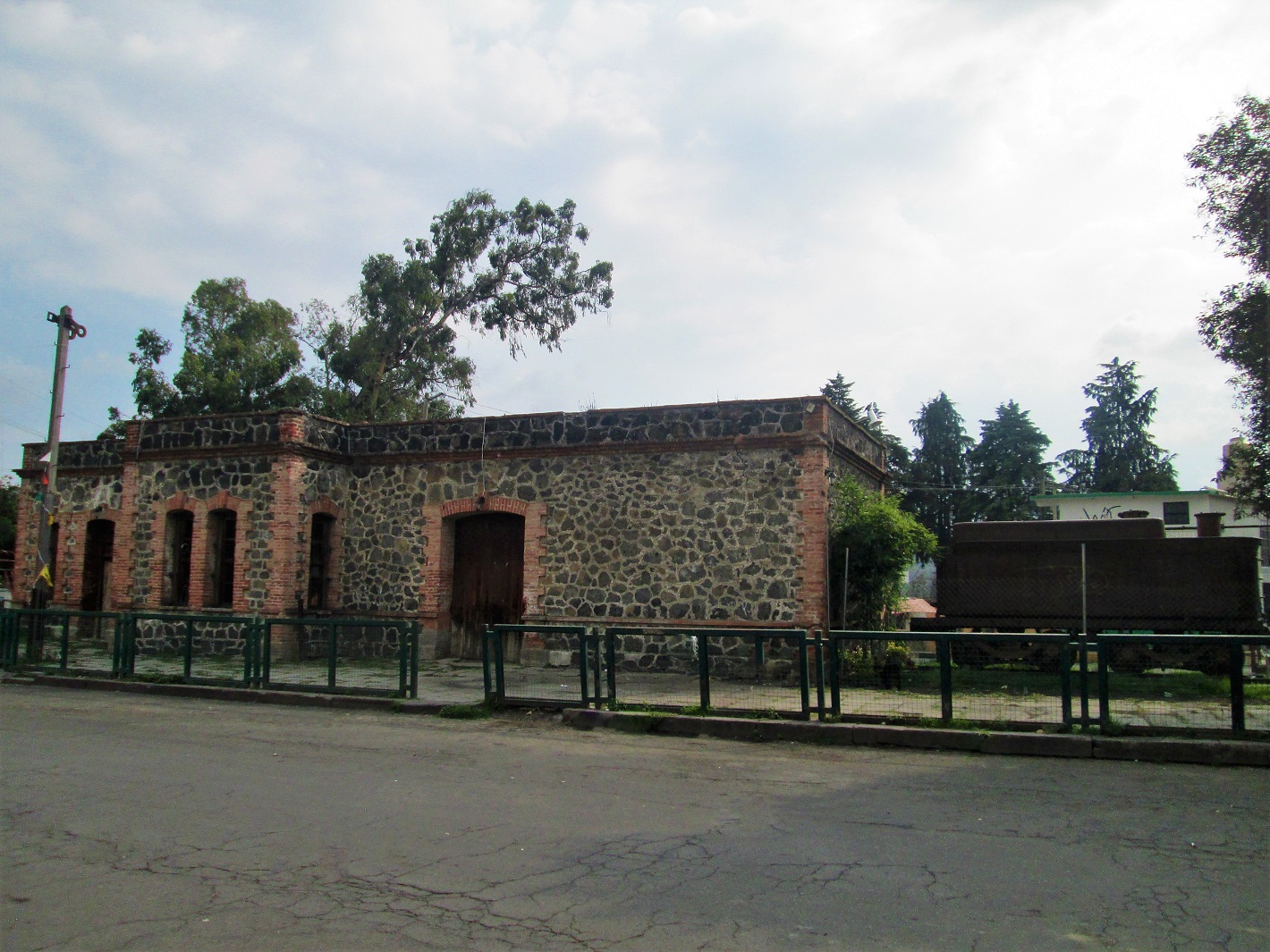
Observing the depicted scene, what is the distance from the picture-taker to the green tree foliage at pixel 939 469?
148 ft

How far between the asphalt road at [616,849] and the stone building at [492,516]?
6308 mm

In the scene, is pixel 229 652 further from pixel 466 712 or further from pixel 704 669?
A: pixel 704 669

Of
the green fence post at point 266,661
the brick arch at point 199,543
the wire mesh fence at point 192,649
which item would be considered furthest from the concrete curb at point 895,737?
the brick arch at point 199,543

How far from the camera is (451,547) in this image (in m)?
17.8

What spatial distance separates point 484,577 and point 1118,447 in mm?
42092

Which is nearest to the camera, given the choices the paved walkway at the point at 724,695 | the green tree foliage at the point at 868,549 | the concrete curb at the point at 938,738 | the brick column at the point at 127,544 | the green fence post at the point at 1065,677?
the concrete curb at the point at 938,738

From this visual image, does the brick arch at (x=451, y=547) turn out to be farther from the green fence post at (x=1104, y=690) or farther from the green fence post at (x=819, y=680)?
the green fence post at (x=1104, y=690)

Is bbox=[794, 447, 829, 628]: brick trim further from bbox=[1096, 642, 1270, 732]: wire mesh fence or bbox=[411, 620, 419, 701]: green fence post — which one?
bbox=[411, 620, 419, 701]: green fence post

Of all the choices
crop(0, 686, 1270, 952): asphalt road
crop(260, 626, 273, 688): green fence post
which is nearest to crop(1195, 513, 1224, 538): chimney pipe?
crop(0, 686, 1270, 952): asphalt road

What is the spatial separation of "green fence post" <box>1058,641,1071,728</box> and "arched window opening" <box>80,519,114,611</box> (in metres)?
20.0

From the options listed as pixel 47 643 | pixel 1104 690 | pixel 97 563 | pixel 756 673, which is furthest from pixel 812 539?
pixel 97 563

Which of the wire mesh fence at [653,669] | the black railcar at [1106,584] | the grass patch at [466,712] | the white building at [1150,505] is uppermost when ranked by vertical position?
the white building at [1150,505]

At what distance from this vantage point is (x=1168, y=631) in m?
15.9

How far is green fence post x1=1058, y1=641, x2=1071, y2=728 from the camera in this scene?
9492 millimetres
